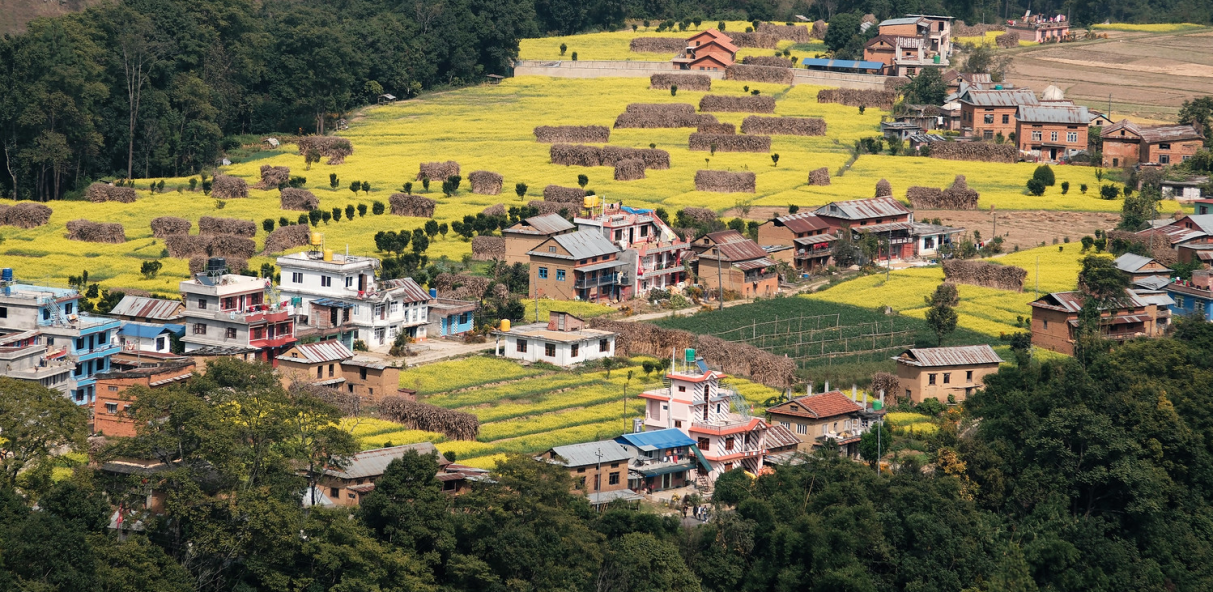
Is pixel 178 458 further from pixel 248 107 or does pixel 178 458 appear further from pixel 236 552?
pixel 248 107

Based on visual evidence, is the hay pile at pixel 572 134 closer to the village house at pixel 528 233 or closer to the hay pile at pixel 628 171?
the hay pile at pixel 628 171

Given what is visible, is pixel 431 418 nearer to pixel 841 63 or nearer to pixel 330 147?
pixel 330 147

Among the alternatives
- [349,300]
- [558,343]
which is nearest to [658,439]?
[558,343]

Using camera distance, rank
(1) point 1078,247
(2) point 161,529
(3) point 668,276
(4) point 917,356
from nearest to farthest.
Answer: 1. (2) point 161,529
2. (4) point 917,356
3. (3) point 668,276
4. (1) point 1078,247

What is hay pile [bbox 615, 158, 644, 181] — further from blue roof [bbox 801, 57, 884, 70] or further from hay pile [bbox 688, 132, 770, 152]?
blue roof [bbox 801, 57, 884, 70]

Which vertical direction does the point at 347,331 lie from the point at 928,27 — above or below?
below

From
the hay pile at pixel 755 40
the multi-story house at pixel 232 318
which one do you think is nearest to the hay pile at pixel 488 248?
the multi-story house at pixel 232 318

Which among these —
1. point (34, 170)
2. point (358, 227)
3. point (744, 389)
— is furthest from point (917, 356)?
point (34, 170)
